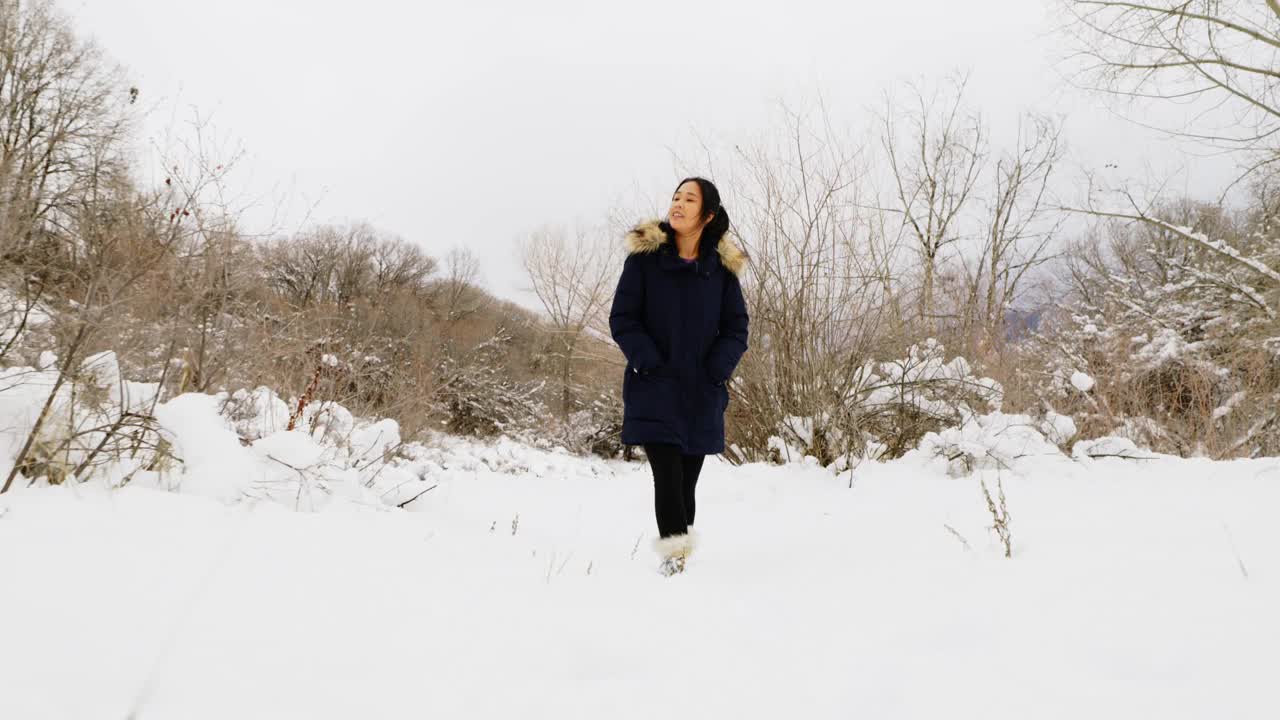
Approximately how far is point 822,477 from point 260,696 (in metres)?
4.28

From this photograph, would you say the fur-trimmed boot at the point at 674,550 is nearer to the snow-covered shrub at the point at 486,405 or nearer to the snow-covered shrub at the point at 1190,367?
the snow-covered shrub at the point at 1190,367

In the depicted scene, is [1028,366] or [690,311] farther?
[1028,366]

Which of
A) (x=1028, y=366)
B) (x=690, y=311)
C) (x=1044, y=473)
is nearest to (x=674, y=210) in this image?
(x=690, y=311)

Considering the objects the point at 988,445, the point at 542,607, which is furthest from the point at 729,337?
the point at 988,445

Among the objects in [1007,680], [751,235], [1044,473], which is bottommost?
[1007,680]

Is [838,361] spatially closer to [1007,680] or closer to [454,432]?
[1007,680]

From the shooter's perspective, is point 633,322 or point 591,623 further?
point 633,322

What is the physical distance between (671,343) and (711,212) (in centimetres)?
62

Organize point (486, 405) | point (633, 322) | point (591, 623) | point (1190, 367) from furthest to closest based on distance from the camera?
point (486, 405), point (1190, 367), point (633, 322), point (591, 623)

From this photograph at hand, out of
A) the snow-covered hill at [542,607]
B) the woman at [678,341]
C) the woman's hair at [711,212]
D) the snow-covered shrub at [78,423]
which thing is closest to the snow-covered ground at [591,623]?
the snow-covered hill at [542,607]

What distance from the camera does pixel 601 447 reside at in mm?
18141

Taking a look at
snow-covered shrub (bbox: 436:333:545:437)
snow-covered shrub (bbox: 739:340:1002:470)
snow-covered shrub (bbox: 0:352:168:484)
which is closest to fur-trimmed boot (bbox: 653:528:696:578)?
snow-covered shrub (bbox: 0:352:168:484)

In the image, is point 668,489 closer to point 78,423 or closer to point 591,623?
point 591,623

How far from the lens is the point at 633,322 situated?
257 cm
